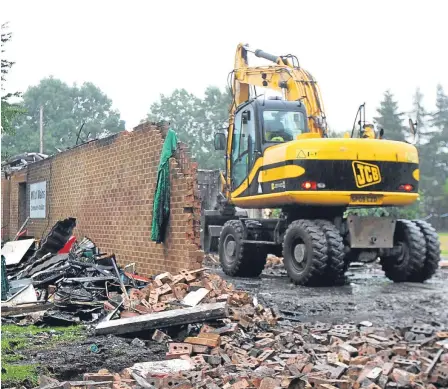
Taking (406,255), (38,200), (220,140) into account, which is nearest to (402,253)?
(406,255)

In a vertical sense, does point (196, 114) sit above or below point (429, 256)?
above

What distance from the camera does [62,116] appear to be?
203 feet

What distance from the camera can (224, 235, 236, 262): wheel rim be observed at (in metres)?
13.7

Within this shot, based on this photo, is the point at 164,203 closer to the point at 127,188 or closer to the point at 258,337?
the point at 127,188

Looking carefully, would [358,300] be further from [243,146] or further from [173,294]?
[243,146]

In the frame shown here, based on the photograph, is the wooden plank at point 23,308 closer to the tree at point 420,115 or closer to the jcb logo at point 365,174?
the jcb logo at point 365,174

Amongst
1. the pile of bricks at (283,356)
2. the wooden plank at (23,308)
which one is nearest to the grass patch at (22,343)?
the wooden plank at (23,308)

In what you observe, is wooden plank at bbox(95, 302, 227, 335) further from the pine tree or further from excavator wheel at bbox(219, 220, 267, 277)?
the pine tree

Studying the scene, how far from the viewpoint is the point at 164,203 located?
33.1ft

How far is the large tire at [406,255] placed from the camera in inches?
459

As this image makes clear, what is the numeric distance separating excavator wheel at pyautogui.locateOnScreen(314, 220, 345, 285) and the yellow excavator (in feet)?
0.06

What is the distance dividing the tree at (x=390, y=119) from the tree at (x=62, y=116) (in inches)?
1076

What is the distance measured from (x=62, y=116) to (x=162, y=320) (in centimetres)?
5788

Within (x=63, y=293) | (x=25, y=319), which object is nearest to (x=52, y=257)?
(x=63, y=293)
